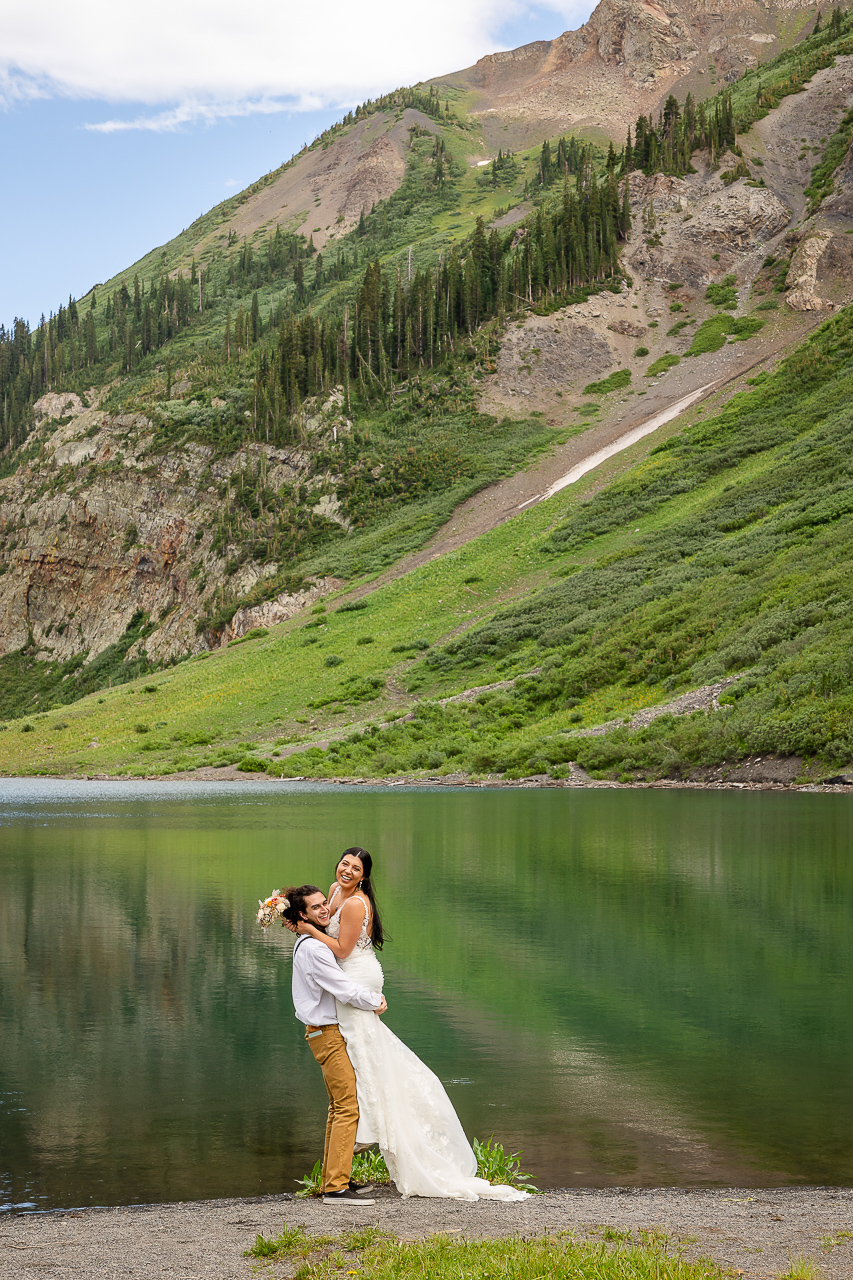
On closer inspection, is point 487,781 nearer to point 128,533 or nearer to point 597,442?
point 597,442

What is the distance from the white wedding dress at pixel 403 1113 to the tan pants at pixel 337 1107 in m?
0.07

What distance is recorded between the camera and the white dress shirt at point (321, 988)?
7859 mm

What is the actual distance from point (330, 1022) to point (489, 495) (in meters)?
89.8

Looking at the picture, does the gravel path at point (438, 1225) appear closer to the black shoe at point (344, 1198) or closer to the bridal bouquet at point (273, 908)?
the black shoe at point (344, 1198)

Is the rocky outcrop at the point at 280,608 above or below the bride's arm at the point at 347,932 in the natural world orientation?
above

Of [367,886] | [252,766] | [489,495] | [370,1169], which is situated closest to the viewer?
[367,886]

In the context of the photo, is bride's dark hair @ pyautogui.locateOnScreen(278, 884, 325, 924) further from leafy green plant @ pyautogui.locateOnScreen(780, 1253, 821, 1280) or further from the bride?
leafy green plant @ pyautogui.locateOnScreen(780, 1253, 821, 1280)

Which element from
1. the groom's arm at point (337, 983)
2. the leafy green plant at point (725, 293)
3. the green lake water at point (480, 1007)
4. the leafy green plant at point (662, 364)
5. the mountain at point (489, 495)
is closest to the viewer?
the groom's arm at point (337, 983)

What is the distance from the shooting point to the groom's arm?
7852 millimetres

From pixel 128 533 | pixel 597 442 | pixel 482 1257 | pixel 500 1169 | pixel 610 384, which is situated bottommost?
pixel 500 1169

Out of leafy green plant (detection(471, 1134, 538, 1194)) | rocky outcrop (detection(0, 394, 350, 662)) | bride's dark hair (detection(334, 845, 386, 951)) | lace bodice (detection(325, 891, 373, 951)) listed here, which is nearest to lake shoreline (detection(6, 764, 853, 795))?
leafy green plant (detection(471, 1134, 538, 1194))

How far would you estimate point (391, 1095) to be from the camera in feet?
25.6

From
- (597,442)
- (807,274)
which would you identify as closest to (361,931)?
(597,442)

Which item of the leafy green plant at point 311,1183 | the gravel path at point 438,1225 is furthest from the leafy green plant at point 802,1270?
the leafy green plant at point 311,1183
